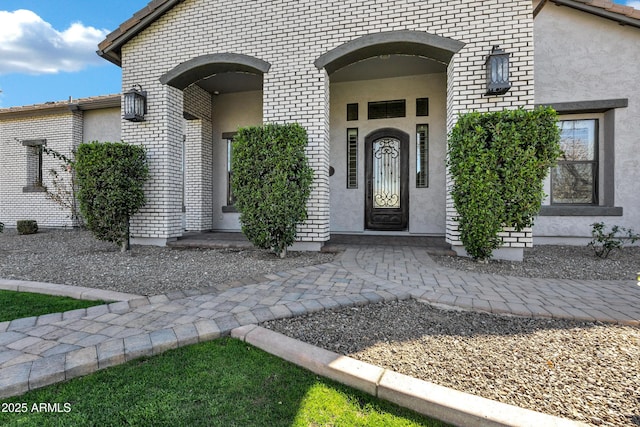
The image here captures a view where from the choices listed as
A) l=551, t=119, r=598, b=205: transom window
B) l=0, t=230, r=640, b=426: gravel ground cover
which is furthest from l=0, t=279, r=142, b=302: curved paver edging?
l=551, t=119, r=598, b=205: transom window

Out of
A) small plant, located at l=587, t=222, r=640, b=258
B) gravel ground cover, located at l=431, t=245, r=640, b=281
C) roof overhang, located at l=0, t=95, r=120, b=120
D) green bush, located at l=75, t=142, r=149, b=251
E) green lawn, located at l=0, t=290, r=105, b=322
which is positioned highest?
roof overhang, located at l=0, t=95, r=120, b=120

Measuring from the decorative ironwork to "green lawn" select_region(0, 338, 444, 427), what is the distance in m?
5.95

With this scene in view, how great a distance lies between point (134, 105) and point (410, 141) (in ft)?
19.0

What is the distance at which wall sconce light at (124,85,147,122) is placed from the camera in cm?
569

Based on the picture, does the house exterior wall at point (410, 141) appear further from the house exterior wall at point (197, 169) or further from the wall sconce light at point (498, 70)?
the house exterior wall at point (197, 169)

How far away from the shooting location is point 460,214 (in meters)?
4.37

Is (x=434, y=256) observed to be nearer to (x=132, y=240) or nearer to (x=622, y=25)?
(x=132, y=240)

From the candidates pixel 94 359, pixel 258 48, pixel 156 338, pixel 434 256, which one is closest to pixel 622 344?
pixel 434 256

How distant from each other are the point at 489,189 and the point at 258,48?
4.48 meters

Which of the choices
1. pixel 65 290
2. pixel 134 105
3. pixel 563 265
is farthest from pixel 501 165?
pixel 134 105

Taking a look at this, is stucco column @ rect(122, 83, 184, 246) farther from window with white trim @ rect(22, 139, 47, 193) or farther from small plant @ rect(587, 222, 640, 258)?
small plant @ rect(587, 222, 640, 258)

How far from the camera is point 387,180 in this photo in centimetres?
741

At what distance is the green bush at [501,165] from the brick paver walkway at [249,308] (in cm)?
89

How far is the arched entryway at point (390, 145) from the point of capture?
23.2 ft
